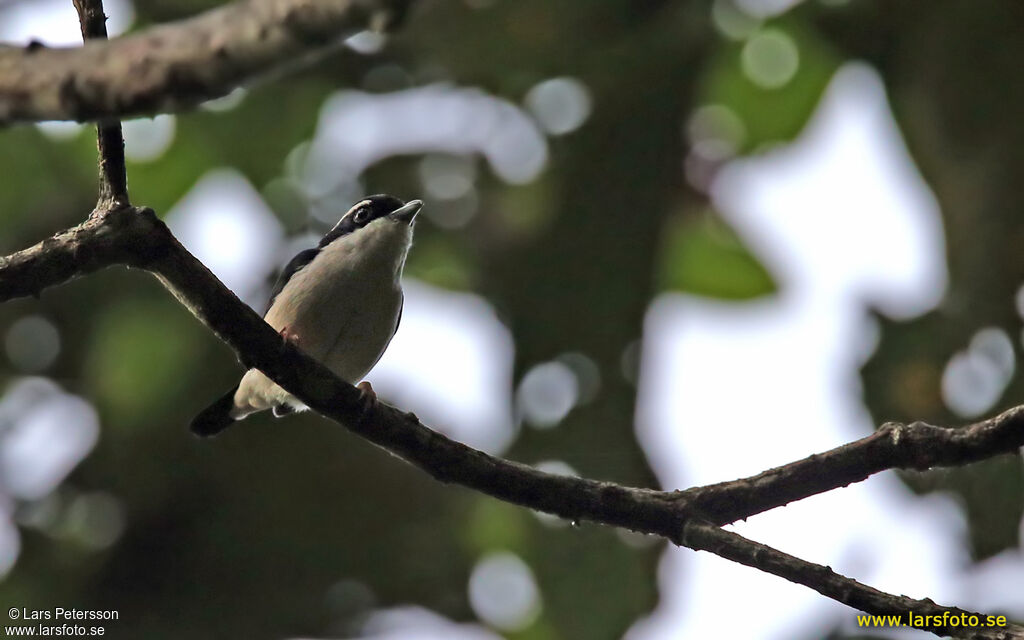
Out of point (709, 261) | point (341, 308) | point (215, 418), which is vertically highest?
point (709, 261)

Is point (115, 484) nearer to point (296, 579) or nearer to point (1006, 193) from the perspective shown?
point (296, 579)

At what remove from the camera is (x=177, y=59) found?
2.06m

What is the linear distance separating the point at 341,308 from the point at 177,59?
11.7 ft

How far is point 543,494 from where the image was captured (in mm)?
3920

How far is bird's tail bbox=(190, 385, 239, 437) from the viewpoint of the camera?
247 inches

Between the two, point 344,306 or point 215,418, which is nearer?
point 344,306

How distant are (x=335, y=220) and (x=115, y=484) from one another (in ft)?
8.57

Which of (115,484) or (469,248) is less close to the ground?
(469,248)

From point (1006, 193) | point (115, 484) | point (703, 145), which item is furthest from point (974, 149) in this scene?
point (115, 484)

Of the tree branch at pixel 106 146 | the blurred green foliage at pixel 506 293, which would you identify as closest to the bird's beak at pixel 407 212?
the blurred green foliage at pixel 506 293

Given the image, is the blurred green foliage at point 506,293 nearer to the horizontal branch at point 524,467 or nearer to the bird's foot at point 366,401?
the horizontal branch at point 524,467

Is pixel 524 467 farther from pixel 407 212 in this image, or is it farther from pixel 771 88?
pixel 771 88

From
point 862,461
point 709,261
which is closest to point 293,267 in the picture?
point 709,261

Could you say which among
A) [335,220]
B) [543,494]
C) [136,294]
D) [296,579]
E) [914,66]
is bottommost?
[296,579]
